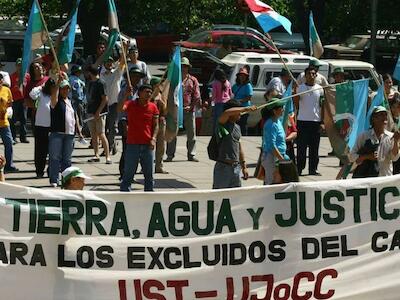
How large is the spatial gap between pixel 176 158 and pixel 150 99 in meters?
4.47

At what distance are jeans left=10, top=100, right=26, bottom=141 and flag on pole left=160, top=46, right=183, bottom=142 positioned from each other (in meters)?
4.14

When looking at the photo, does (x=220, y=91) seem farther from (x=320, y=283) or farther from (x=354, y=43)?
(x=354, y=43)

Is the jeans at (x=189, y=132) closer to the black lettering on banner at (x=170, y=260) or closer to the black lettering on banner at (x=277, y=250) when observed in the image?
the black lettering on banner at (x=277, y=250)

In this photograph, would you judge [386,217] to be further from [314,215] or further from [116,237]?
[116,237]

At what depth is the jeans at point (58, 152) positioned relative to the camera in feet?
52.0

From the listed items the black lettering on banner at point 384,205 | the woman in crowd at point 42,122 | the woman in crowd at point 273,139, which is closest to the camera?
the black lettering on banner at point 384,205

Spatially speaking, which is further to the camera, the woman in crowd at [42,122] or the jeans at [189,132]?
the jeans at [189,132]

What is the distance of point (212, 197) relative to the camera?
895cm

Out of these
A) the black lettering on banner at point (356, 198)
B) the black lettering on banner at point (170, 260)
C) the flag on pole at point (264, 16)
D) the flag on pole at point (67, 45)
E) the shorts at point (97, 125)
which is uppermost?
the flag on pole at point (264, 16)

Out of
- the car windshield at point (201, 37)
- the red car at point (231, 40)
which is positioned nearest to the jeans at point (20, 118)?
the red car at point (231, 40)

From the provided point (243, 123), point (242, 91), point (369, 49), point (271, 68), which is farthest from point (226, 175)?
point (369, 49)

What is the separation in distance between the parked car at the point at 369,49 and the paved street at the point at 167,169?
16.1 m

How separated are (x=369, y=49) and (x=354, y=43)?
159 cm

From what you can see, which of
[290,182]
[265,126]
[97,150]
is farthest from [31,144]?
[290,182]
